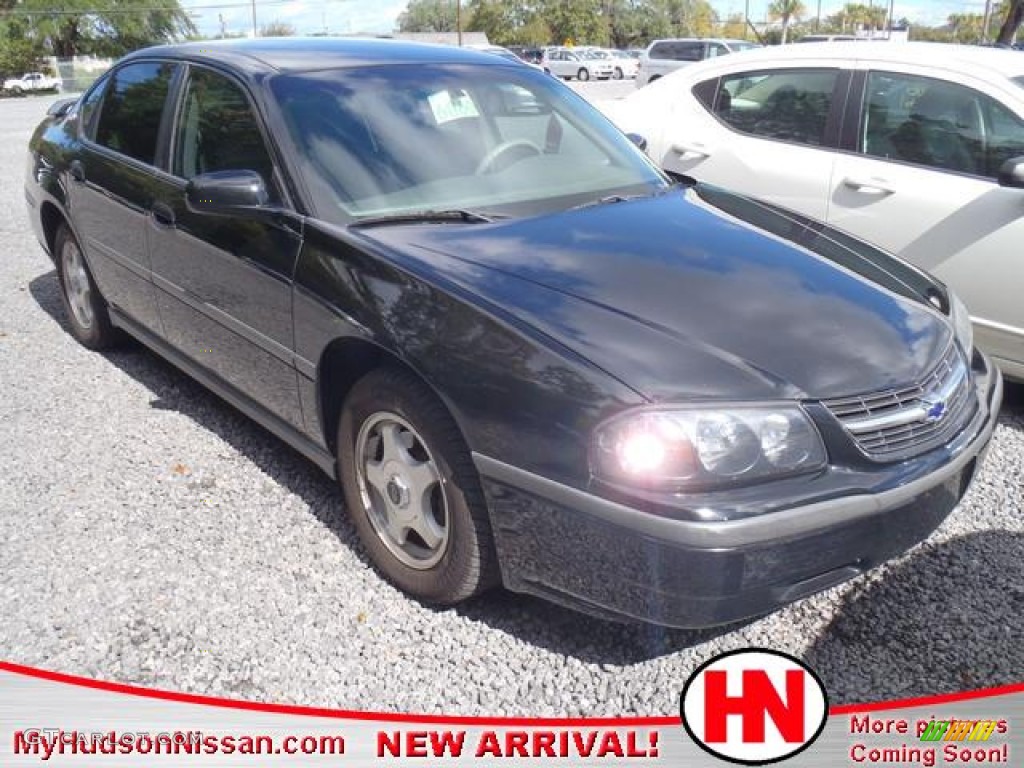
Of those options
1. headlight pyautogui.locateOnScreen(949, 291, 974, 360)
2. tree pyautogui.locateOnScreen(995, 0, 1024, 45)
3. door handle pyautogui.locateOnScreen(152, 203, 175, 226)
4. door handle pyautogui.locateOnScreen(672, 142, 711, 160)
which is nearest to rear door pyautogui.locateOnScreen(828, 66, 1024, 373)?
door handle pyautogui.locateOnScreen(672, 142, 711, 160)

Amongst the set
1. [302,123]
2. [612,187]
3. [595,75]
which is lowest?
[595,75]

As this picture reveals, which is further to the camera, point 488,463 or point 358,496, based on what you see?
point 358,496

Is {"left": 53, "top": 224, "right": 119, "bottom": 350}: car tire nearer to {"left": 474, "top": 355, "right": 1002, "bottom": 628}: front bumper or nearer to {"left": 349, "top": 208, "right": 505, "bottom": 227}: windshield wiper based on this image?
{"left": 349, "top": 208, "right": 505, "bottom": 227}: windshield wiper

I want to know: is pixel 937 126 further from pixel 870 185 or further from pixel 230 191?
pixel 230 191

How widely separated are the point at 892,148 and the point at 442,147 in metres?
2.55

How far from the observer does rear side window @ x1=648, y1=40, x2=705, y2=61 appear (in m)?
26.0

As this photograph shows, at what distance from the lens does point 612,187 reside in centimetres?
357

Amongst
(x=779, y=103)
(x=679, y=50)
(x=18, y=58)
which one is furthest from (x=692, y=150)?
(x=18, y=58)

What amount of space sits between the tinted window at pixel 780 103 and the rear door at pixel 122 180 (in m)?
3.11

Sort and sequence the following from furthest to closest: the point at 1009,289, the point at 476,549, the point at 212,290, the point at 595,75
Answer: the point at 595,75 < the point at 1009,289 < the point at 212,290 < the point at 476,549

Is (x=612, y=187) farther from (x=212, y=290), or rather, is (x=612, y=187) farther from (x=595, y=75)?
(x=595, y=75)

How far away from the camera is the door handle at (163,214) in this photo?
3.78 m

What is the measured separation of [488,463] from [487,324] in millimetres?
370

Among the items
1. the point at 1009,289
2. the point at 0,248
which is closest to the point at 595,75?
the point at 0,248
